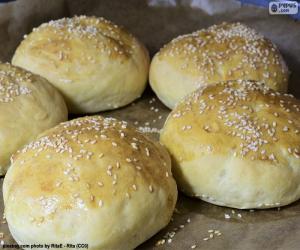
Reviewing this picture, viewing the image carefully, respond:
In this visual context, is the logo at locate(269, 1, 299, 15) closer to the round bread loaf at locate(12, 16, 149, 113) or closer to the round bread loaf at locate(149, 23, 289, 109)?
the round bread loaf at locate(149, 23, 289, 109)

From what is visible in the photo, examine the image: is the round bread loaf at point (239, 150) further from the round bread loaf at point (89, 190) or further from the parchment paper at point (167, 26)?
the round bread loaf at point (89, 190)

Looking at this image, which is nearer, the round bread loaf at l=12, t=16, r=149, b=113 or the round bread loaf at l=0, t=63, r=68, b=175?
the round bread loaf at l=0, t=63, r=68, b=175

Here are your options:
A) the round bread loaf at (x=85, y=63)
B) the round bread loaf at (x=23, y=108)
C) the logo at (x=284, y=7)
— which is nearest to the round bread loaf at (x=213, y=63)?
the round bread loaf at (x=85, y=63)

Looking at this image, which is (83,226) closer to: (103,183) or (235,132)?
(103,183)

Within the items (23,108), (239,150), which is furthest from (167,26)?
(239,150)

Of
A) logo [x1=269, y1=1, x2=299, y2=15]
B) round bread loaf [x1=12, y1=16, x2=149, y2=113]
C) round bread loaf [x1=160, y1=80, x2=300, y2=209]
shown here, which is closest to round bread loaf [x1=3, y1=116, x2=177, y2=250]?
round bread loaf [x1=160, y1=80, x2=300, y2=209]

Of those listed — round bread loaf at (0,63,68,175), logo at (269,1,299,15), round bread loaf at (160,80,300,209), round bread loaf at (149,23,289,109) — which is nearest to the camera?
round bread loaf at (160,80,300,209)

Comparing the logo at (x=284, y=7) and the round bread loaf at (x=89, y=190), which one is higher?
the logo at (x=284, y=7)
